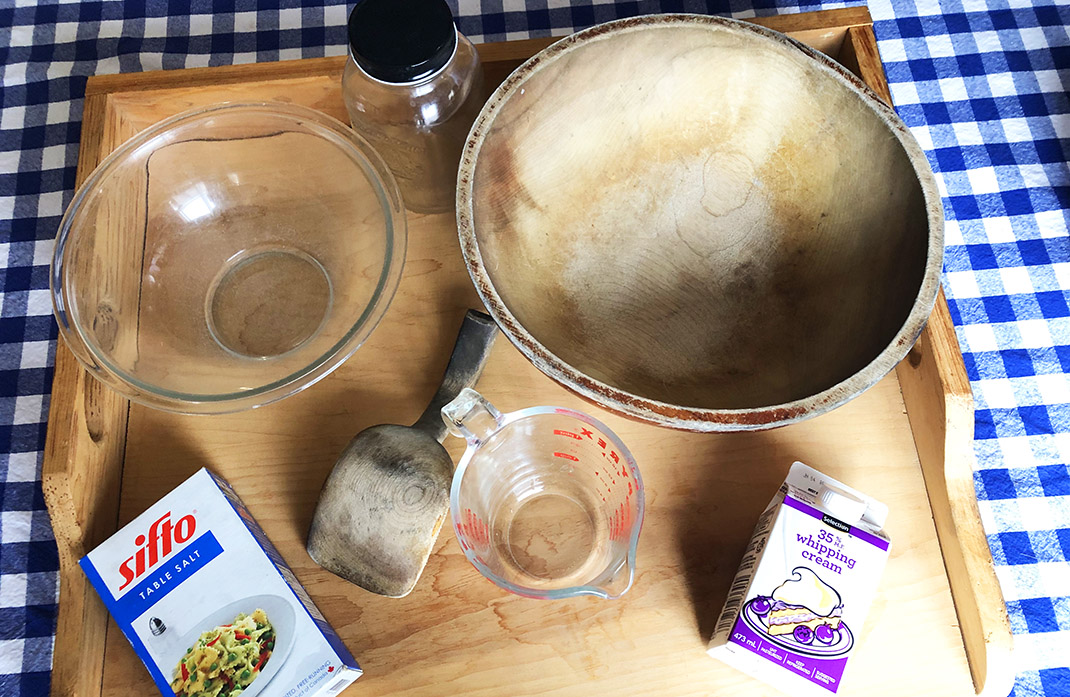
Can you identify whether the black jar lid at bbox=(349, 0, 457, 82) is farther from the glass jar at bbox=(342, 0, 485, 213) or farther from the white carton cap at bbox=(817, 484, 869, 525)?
the white carton cap at bbox=(817, 484, 869, 525)

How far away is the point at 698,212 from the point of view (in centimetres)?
71

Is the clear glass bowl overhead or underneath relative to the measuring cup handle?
overhead

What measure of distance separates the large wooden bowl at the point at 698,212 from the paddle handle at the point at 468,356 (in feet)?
0.21

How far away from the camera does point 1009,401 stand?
3.06ft

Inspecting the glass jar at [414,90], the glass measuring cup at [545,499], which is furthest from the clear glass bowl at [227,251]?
the glass measuring cup at [545,499]

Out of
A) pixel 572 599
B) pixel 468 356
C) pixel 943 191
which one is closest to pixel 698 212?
Result: pixel 468 356

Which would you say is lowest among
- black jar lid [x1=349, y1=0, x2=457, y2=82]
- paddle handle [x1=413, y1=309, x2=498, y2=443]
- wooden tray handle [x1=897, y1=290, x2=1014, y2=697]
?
Answer: wooden tray handle [x1=897, y1=290, x2=1014, y2=697]

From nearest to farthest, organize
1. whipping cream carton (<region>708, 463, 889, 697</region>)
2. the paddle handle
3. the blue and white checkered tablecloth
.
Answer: whipping cream carton (<region>708, 463, 889, 697</region>) < the paddle handle < the blue and white checkered tablecloth

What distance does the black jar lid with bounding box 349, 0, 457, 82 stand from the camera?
591 millimetres

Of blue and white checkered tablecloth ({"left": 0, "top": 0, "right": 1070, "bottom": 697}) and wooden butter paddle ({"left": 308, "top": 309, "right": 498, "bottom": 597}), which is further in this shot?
blue and white checkered tablecloth ({"left": 0, "top": 0, "right": 1070, "bottom": 697})

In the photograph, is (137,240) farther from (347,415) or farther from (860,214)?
(860,214)

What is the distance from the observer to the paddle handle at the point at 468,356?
0.67 metres

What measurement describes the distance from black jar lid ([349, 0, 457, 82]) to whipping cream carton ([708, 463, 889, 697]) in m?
0.43

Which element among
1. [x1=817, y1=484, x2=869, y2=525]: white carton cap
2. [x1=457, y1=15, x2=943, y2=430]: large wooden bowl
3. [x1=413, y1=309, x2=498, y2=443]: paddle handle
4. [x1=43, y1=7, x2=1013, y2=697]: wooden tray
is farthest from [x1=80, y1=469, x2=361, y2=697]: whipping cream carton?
[x1=817, y1=484, x2=869, y2=525]: white carton cap
